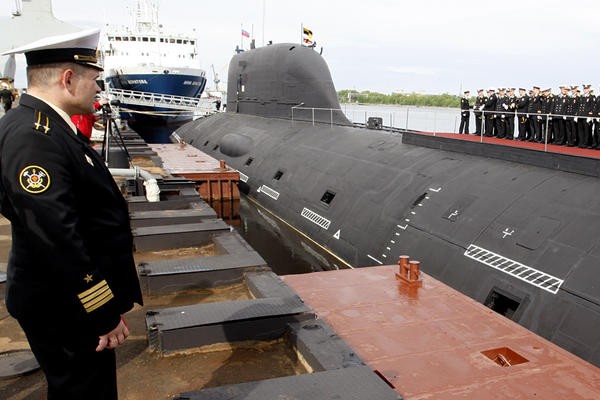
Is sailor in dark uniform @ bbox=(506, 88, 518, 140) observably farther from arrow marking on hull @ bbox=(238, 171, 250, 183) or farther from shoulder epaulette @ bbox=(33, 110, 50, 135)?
shoulder epaulette @ bbox=(33, 110, 50, 135)

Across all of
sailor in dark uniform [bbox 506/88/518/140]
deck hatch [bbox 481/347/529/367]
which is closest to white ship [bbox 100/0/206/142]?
sailor in dark uniform [bbox 506/88/518/140]

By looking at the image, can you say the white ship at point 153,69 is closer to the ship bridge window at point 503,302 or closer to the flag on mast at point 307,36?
the flag on mast at point 307,36

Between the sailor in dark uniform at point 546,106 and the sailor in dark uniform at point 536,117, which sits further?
the sailor in dark uniform at point 546,106

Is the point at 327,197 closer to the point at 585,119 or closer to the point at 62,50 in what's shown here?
the point at 585,119

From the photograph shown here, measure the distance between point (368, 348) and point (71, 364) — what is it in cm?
314

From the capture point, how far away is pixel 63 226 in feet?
6.81

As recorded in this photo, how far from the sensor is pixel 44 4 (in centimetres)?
1533

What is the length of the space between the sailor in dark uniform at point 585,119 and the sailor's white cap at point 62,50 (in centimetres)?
1299

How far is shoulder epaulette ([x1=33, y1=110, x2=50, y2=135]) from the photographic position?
2166 millimetres

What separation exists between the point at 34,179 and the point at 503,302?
6.40 m

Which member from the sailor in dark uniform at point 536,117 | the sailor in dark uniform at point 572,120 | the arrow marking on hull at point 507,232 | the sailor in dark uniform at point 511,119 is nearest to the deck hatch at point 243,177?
the sailor in dark uniform at point 511,119

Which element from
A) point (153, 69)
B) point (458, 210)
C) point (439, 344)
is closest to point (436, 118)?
point (458, 210)

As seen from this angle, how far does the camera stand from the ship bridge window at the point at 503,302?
6781mm

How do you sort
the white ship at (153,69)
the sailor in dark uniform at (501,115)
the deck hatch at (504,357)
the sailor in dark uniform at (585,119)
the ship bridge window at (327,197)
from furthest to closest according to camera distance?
the white ship at (153,69)
the sailor in dark uniform at (501,115)
the sailor in dark uniform at (585,119)
the ship bridge window at (327,197)
the deck hatch at (504,357)
